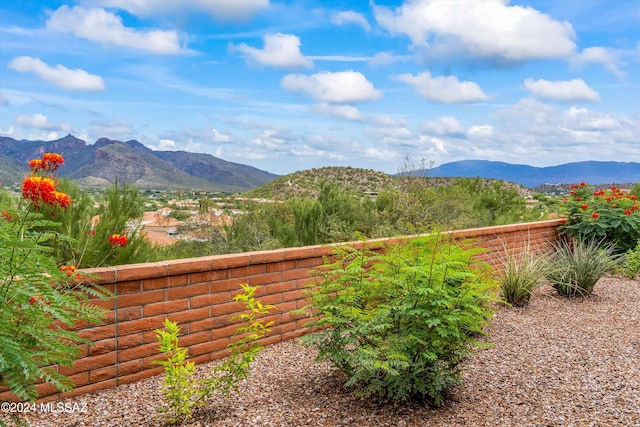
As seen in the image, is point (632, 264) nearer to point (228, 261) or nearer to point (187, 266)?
point (228, 261)

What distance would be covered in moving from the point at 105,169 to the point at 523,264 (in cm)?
2318

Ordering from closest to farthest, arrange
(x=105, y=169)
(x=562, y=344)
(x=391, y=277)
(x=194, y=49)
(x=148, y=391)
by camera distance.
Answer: (x=391, y=277)
(x=148, y=391)
(x=562, y=344)
(x=194, y=49)
(x=105, y=169)

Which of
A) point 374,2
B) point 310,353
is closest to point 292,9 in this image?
point 374,2

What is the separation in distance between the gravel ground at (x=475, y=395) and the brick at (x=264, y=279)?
0.66m

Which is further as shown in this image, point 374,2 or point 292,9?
point 374,2

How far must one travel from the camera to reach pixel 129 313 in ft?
13.8

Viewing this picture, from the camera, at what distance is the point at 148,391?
408cm

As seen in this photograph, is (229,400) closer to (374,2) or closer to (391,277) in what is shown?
(391,277)

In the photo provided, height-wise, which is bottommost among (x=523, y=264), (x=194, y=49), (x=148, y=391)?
(x=148, y=391)

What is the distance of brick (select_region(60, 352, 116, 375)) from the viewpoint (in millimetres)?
3906

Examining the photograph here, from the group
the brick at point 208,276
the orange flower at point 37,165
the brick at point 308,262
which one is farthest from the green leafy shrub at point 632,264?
the orange flower at point 37,165

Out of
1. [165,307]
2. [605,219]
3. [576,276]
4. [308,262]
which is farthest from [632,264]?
[165,307]

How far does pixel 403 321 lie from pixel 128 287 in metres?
2.21

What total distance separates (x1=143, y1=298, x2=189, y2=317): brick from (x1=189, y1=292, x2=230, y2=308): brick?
0.22ft
